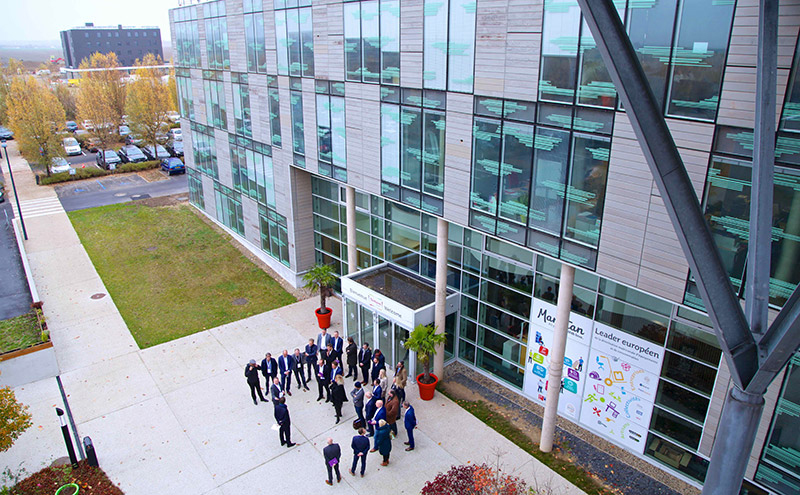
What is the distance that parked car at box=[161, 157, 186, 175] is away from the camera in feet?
141

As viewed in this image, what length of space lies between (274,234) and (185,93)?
1257cm

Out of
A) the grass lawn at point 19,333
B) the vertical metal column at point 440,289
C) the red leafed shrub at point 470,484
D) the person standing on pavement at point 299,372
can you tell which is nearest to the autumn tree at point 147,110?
the grass lawn at point 19,333

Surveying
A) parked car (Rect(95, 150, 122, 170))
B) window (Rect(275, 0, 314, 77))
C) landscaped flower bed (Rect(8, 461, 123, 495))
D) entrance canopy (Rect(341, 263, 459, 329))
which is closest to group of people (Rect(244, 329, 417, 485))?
entrance canopy (Rect(341, 263, 459, 329))

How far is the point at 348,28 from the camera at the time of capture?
16750mm

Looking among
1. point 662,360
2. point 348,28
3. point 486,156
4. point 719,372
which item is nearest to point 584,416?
point 662,360

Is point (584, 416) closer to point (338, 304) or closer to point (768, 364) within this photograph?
point (768, 364)

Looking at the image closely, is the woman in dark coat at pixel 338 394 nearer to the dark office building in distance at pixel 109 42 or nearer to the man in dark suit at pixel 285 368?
the man in dark suit at pixel 285 368

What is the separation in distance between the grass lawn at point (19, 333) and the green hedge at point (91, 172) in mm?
24755

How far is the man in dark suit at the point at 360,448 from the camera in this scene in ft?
40.3

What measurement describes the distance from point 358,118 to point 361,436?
945 cm

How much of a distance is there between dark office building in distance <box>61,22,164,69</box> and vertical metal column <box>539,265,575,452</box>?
145523mm

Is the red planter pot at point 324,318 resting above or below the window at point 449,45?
below

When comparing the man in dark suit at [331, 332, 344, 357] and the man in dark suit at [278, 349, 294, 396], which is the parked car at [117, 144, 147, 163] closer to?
the man in dark suit at [331, 332, 344, 357]

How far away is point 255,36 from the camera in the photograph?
2242 cm
